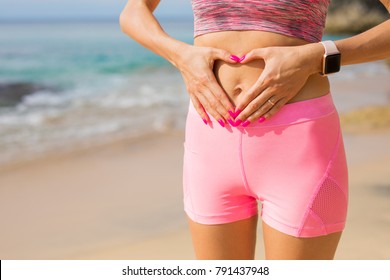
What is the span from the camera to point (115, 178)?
5.18 meters

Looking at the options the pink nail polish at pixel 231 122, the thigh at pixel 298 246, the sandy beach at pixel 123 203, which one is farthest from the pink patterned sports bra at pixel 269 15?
the sandy beach at pixel 123 203

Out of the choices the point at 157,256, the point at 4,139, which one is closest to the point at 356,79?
the point at 4,139

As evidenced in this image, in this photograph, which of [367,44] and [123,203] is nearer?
[367,44]

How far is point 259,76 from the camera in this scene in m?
1.43

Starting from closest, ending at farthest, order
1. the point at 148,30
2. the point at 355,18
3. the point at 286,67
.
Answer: the point at 286,67 → the point at 148,30 → the point at 355,18

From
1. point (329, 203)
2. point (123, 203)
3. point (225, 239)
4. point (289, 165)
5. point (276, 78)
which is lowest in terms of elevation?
point (123, 203)

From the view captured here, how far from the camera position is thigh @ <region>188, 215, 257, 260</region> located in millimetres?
1542

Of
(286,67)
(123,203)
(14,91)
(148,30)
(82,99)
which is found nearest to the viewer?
(286,67)

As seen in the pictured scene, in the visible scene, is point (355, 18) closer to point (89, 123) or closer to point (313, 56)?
point (89, 123)

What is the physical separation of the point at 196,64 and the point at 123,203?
3.21m

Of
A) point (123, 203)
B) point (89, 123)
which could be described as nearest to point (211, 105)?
point (123, 203)

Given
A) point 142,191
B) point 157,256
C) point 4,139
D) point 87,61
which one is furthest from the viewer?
point 87,61
